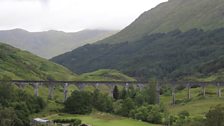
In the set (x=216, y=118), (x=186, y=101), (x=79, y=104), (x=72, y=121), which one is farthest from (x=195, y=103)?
(x=216, y=118)

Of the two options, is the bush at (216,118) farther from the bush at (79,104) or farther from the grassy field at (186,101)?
the grassy field at (186,101)

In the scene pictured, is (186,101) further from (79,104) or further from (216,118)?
(216,118)

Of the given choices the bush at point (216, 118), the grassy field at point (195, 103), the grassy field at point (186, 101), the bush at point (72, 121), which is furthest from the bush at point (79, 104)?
the bush at point (216, 118)

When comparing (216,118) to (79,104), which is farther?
(79,104)

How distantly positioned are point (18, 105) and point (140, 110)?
2700 cm

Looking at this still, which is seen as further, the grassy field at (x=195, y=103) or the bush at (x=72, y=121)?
the grassy field at (x=195, y=103)

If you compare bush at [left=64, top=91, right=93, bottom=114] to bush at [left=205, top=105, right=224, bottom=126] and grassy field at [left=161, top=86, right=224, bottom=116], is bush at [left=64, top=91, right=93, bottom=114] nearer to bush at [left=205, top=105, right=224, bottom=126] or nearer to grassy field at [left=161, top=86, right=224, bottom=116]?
grassy field at [left=161, top=86, right=224, bottom=116]

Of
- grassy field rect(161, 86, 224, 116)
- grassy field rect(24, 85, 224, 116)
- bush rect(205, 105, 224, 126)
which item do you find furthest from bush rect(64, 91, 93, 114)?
bush rect(205, 105, 224, 126)

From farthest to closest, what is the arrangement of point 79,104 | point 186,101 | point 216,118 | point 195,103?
point 186,101 → point 195,103 → point 79,104 → point 216,118

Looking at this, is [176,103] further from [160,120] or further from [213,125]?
[213,125]

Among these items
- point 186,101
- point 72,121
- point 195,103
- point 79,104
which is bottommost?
point 72,121

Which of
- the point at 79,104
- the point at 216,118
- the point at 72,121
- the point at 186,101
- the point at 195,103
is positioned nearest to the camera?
the point at 216,118

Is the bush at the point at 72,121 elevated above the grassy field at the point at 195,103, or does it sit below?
below

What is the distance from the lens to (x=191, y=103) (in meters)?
144
